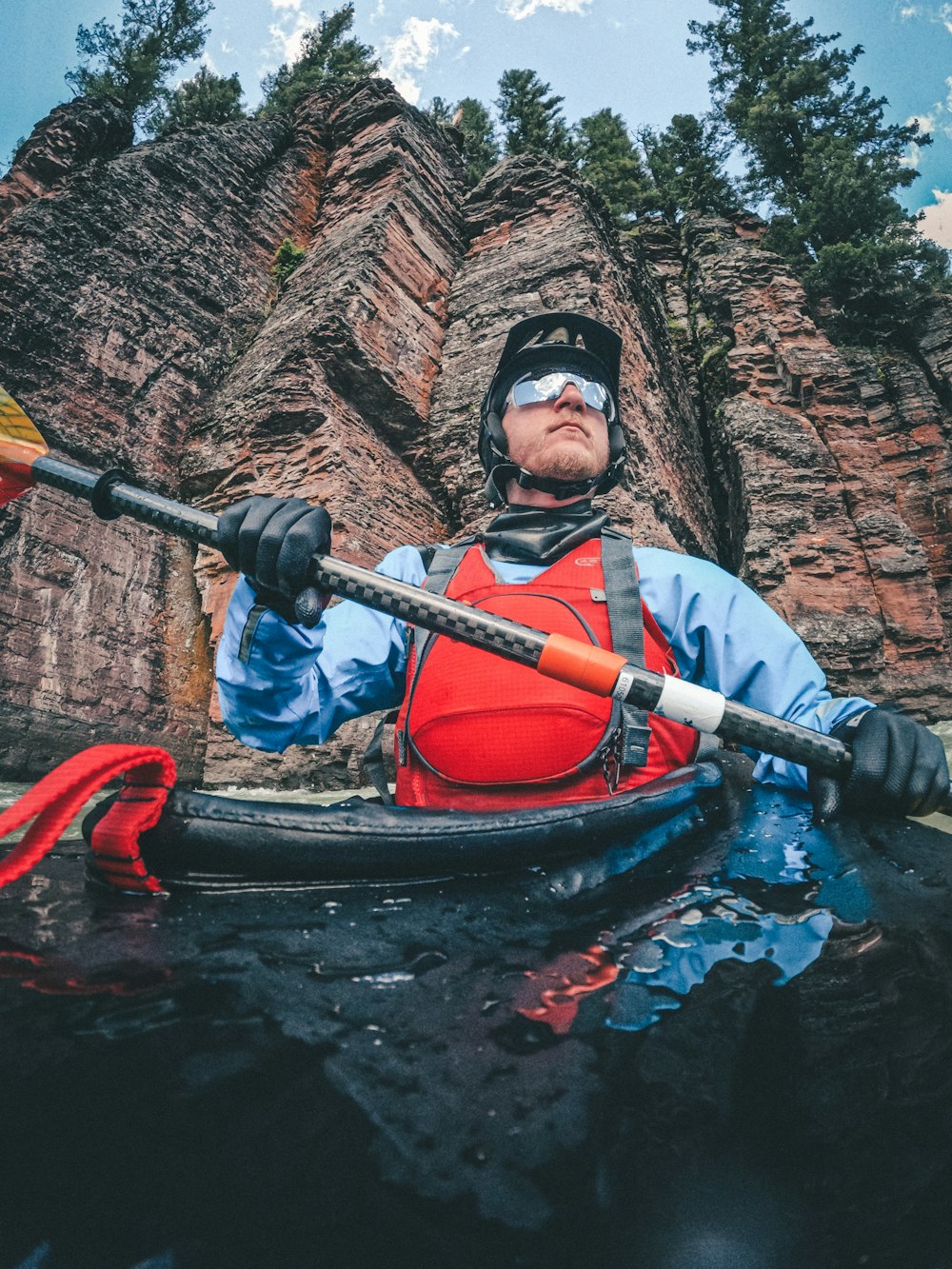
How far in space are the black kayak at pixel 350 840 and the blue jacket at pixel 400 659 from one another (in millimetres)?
1025

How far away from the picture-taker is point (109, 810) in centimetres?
138

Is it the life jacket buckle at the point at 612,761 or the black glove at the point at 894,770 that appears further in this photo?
the life jacket buckle at the point at 612,761

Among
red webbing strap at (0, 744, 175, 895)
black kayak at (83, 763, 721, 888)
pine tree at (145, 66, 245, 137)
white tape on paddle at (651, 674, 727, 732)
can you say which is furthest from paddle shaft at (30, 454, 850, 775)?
pine tree at (145, 66, 245, 137)

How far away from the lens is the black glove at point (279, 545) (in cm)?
214

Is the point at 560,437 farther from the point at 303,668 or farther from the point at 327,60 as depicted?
the point at 327,60

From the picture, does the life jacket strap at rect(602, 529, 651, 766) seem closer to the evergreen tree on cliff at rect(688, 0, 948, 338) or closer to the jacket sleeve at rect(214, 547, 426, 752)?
the jacket sleeve at rect(214, 547, 426, 752)

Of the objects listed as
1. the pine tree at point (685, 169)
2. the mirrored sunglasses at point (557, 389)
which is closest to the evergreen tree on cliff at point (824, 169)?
the pine tree at point (685, 169)

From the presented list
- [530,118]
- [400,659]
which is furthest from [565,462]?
[530,118]

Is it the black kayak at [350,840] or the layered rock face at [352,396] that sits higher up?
the layered rock face at [352,396]

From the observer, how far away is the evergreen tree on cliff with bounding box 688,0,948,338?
1340 centimetres

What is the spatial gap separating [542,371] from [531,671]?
218 cm

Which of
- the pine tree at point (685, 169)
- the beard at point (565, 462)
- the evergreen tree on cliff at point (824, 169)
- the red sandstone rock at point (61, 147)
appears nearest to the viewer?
the beard at point (565, 462)

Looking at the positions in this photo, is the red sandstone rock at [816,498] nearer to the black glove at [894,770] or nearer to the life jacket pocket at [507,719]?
the black glove at [894,770]

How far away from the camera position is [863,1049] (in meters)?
0.92
